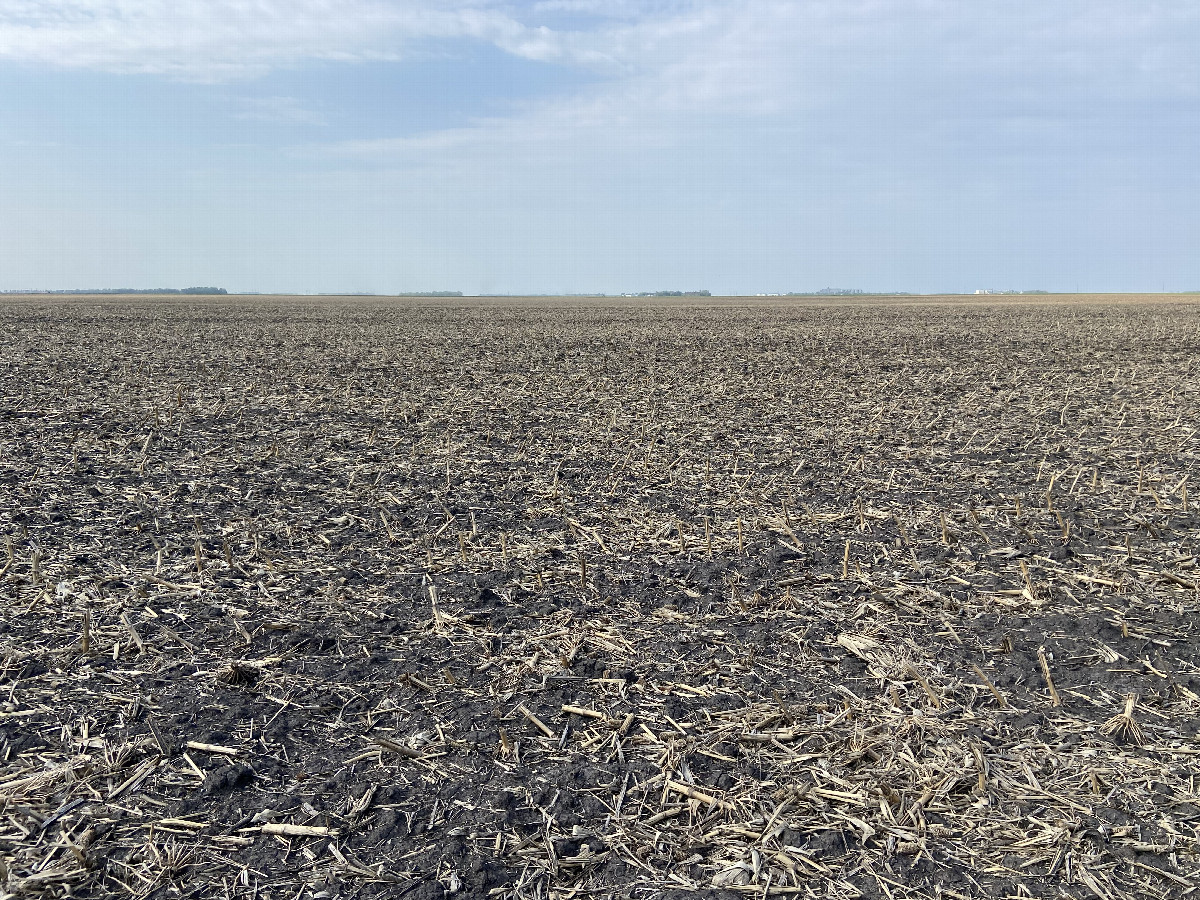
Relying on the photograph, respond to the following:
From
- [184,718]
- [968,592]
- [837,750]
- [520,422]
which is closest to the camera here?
[837,750]

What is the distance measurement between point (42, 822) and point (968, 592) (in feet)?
18.1

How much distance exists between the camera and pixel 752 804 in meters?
3.96

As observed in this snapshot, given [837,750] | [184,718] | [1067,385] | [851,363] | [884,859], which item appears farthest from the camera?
[851,363]

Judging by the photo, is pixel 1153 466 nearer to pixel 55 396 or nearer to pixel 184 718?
pixel 184 718

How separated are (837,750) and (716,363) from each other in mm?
19914

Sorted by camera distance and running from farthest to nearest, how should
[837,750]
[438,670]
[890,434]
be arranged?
[890,434] < [438,670] < [837,750]

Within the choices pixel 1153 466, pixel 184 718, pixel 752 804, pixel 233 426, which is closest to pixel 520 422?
pixel 233 426

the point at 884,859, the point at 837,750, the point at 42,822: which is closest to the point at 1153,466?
the point at 837,750

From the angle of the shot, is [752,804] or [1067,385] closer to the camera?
[752,804]

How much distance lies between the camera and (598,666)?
532 cm

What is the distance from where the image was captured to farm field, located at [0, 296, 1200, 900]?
3.65 metres

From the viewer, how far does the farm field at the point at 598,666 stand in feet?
12.0

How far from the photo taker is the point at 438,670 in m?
5.29

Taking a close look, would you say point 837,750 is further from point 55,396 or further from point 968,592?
point 55,396
